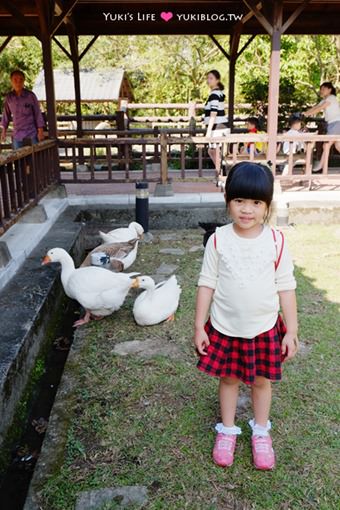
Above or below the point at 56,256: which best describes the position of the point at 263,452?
below

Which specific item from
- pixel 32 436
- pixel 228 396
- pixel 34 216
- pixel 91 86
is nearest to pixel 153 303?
pixel 32 436

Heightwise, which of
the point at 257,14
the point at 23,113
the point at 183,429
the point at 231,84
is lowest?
the point at 183,429

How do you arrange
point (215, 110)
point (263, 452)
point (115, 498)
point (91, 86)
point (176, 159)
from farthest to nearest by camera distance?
point (91, 86) < point (176, 159) < point (215, 110) < point (263, 452) < point (115, 498)

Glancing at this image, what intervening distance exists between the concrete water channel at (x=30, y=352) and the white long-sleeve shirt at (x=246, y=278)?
3.84 ft

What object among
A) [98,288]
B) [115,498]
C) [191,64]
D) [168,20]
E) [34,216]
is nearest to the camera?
[115,498]

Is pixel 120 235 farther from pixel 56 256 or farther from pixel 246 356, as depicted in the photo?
pixel 246 356

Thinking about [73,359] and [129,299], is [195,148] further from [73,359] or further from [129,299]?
[73,359]

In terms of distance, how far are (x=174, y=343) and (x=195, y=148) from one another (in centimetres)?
773

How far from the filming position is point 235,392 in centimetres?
227

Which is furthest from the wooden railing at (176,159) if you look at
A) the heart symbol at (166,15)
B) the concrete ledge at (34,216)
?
the heart symbol at (166,15)

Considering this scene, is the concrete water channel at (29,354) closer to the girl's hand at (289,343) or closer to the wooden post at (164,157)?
the girl's hand at (289,343)

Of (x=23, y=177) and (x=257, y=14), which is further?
(x=257, y=14)

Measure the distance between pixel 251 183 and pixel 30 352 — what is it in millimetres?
2013

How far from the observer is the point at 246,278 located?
6.68 ft
